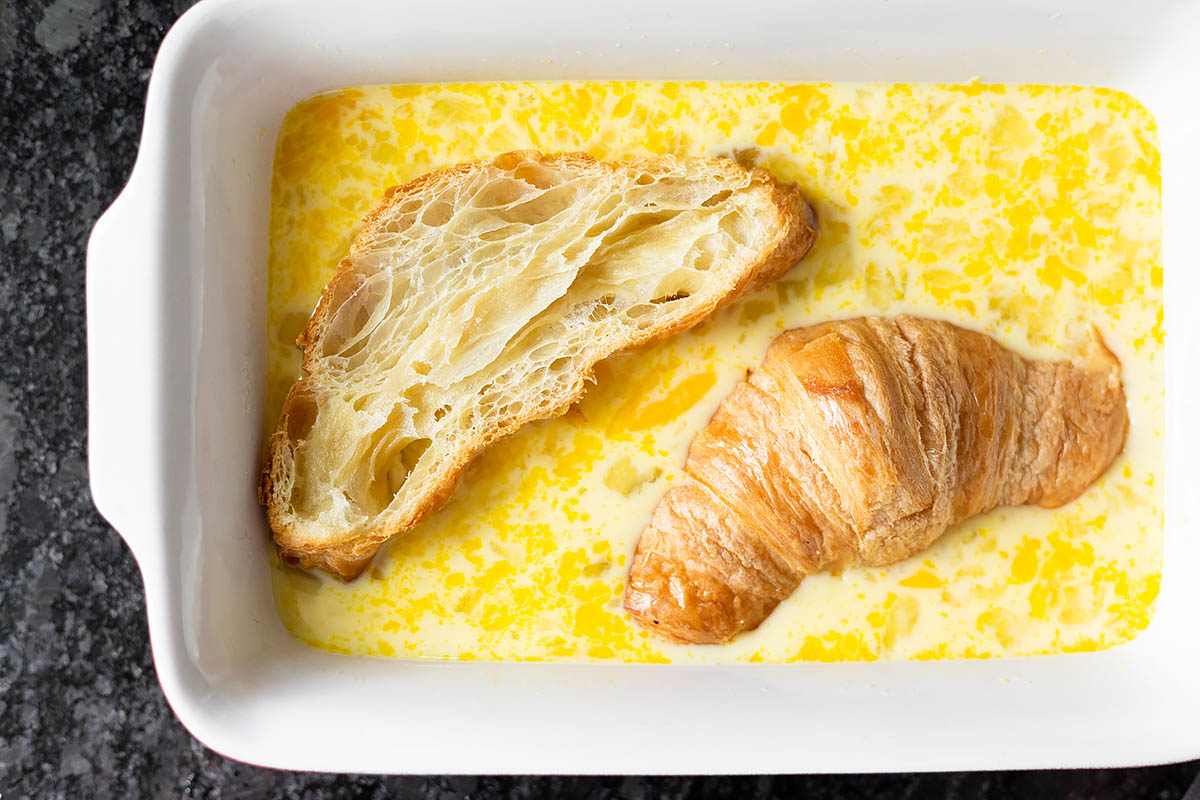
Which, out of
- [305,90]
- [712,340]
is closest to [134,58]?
[305,90]

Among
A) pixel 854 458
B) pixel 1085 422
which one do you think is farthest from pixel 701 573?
pixel 1085 422

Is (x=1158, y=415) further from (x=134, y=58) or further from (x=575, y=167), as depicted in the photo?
(x=134, y=58)

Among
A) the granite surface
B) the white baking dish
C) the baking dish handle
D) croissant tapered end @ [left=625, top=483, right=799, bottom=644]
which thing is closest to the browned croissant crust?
croissant tapered end @ [left=625, top=483, right=799, bottom=644]

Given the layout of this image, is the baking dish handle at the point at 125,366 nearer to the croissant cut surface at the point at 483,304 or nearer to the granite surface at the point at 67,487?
the croissant cut surface at the point at 483,304

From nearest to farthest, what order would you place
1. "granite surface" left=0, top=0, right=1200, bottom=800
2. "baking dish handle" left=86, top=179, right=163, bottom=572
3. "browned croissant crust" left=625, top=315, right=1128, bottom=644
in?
"baking dish handle" left=86, top=179, right=163, bottom=572 → "browned croissant crust" left=625, top=315, right=1128, bottom=644 → "granite surface" left=0, top=0, right=1200, bottom=800

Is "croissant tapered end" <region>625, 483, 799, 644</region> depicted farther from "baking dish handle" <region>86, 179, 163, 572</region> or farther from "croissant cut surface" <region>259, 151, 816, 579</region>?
"baking dish handle" <region>86, 179, 163, 572</region>

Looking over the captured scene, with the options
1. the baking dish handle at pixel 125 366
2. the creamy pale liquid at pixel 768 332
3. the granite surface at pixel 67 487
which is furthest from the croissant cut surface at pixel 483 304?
the granite surface at pixel 67 487
